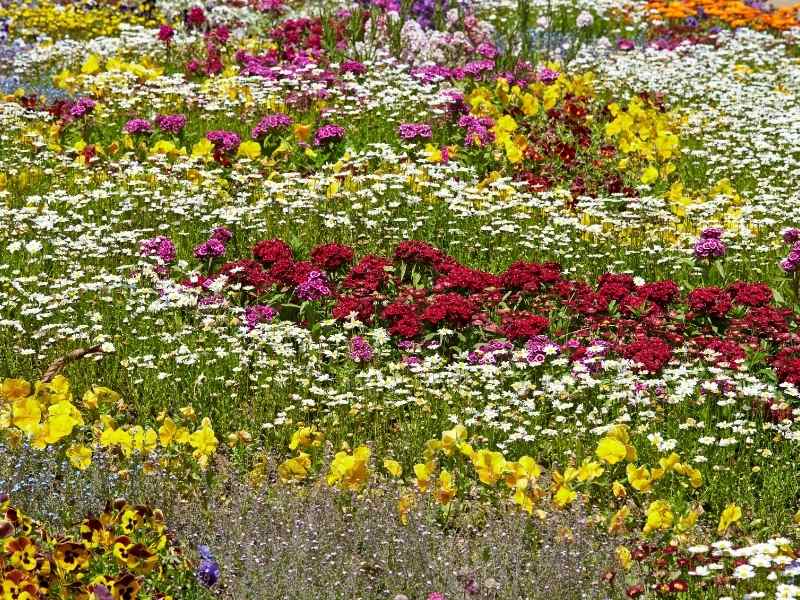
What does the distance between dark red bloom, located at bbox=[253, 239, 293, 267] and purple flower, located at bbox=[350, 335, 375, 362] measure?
99 centimetres

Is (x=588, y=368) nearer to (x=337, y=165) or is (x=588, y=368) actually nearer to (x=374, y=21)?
(x=337, y=165)

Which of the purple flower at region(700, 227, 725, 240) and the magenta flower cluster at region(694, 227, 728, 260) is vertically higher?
the purple flower at region(700, 227, 725, 240)

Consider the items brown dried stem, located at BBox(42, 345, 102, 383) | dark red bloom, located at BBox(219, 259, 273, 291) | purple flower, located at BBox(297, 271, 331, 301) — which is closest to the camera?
brown dried stem, located at BBox(42, 345, 102, 383)

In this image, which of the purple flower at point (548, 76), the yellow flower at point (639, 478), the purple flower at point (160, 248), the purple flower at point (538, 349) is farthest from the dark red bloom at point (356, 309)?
the purple flower at point (548, 76)

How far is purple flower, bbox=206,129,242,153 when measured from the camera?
29.1ft

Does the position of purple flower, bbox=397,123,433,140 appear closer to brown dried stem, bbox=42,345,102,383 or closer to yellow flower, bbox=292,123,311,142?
yellow flower, bbox=292,123,311,142

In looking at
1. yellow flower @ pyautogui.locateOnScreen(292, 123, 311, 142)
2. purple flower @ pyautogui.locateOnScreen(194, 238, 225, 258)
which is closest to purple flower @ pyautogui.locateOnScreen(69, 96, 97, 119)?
yellow flower @ pyautogui.locateOnScreen(292, 123, 311, 142)

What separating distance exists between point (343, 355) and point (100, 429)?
1.37m

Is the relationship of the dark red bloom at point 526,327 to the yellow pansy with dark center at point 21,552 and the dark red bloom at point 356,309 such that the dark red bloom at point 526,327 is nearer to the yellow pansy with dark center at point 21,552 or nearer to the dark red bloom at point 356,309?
the dark red bloom at point 356,309

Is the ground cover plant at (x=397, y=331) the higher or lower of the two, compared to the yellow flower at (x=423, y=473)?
lower

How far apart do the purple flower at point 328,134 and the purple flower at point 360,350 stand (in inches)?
129

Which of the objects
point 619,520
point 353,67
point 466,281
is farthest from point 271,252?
point 353,67

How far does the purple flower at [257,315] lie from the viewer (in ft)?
20.7

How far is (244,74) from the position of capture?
1129 cm
